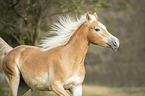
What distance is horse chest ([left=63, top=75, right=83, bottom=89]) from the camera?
4082mm

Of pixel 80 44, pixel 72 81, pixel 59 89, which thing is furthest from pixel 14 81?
pixel 80 44

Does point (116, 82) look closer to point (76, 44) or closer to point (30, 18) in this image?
point (30, 18)

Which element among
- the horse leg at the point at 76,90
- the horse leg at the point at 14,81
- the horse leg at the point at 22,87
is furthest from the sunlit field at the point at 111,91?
the horse leg at the point at 76,90

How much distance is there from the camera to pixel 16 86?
15.4 feet

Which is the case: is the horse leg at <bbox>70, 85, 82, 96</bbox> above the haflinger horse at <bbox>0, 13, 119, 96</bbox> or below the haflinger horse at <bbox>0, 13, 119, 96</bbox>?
below

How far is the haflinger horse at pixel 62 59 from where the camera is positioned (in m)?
4.10

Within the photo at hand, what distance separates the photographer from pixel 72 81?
13.5 ft

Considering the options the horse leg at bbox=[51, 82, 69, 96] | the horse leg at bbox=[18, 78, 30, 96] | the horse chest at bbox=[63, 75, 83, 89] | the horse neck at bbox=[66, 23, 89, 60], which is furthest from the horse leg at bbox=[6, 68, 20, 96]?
the horse neck at bbox=[66, 23, 89, 60]

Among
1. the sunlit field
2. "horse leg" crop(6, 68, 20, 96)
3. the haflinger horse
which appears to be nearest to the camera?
the haflinger horse

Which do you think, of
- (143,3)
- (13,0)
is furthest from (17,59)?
(143,3)

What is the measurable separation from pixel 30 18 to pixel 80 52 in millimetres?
5457

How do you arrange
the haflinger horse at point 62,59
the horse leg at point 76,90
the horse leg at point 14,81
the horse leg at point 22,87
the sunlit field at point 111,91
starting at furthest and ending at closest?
the sunlit field at point 111,91 < the horse leg at point 22,87 < the horse leg at point 14,81 < the horse leg at point 76,90 < the haflinger horse at point 62,59

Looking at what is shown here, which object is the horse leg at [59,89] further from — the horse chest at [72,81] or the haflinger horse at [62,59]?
the horse chest at [72,81]

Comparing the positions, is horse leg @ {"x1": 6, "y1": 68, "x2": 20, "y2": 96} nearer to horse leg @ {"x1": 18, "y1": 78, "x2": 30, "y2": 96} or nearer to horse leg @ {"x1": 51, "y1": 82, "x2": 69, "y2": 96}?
horse leg @ {"x1": 18, "y1": 78, "x2": 30, "y2": 96}
